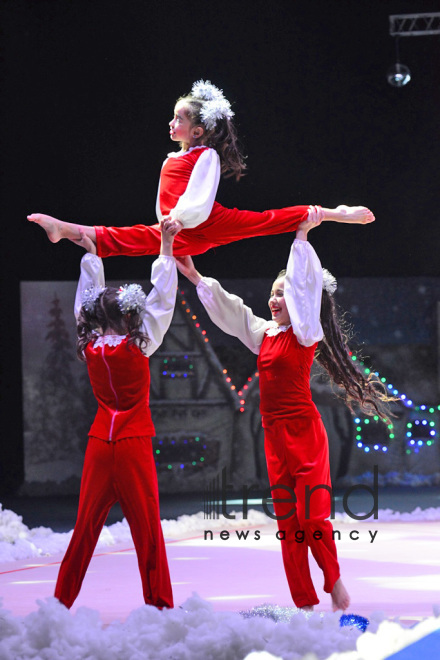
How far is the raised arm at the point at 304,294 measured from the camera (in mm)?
3254

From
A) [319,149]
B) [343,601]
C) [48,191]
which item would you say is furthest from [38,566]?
[319,149]

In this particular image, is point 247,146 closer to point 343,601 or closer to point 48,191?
point 48,191

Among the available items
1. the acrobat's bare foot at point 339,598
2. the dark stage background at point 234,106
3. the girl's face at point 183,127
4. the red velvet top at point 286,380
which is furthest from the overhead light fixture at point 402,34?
the acrobat's bare foot at point 339,598

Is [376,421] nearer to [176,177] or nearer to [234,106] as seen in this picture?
[234,106]

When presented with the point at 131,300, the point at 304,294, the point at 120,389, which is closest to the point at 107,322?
the point at 131,300

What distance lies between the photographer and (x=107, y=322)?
3.05 meters

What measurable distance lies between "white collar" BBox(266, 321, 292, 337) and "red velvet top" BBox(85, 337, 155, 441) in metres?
0.61

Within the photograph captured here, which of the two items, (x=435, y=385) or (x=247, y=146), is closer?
(x=247, y=146)

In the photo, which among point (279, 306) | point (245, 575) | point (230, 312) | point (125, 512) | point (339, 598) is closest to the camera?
point (125, 512)

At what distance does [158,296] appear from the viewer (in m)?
3.08

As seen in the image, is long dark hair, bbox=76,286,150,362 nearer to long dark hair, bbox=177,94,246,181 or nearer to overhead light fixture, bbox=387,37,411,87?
long dark hair, bbox=177,94,246,181

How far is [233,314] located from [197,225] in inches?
16.7

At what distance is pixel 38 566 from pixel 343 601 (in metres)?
1.99

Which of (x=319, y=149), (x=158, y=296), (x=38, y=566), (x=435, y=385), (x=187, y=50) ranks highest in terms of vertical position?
(x=187, y=50)
